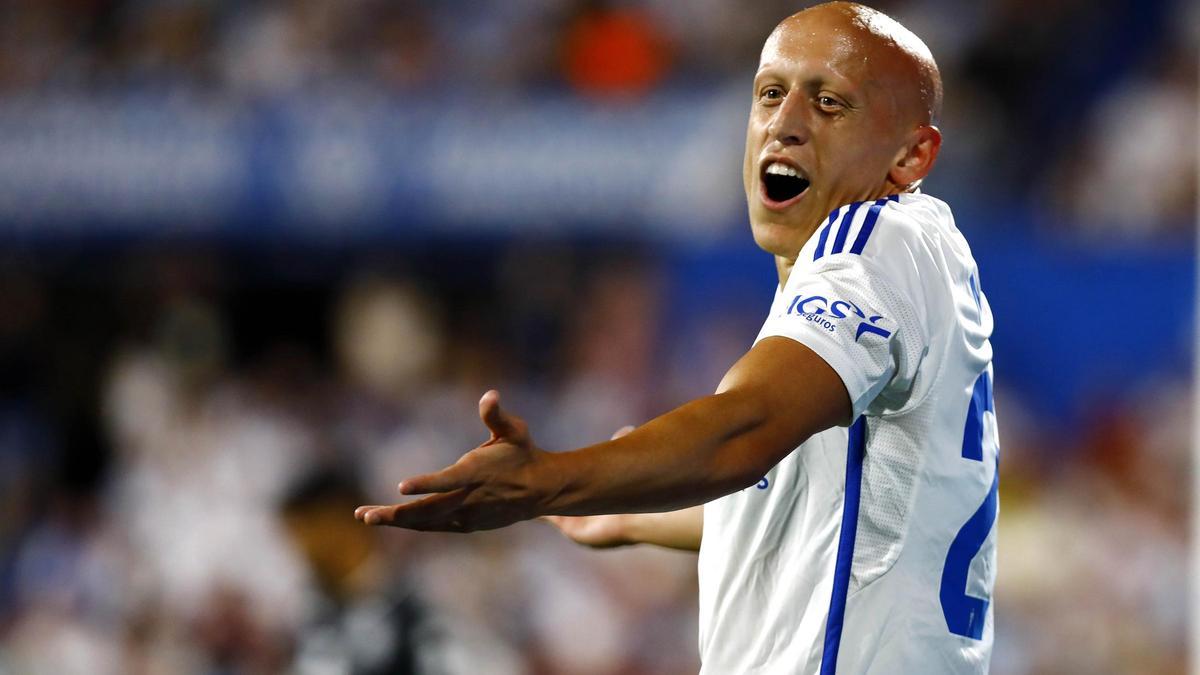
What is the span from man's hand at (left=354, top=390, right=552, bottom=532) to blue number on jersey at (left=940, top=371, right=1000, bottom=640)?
0.85 m

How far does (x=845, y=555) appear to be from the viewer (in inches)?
101

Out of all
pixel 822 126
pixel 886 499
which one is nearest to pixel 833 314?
pixel 886 499

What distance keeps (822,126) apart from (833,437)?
0.54 meters

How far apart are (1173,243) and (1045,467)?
126cm

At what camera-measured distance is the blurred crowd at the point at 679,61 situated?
8969 millimetres

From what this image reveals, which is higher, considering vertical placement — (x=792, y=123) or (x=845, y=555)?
(x=792, y=123)

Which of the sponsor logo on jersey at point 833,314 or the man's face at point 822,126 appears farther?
the man's face at point 822,126

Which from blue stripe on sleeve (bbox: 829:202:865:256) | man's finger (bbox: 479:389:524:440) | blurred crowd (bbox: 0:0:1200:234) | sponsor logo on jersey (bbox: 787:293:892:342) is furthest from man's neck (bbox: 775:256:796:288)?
blurred crowd (bbox: 0:0:1200:234)

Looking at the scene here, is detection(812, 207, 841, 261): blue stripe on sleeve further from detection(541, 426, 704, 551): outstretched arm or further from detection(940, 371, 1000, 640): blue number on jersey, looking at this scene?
detection(541, 426, 704, 551): outstretched arm

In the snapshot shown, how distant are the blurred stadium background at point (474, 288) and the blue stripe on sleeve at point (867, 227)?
13.1 feet

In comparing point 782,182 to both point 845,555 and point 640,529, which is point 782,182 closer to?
point 845,555

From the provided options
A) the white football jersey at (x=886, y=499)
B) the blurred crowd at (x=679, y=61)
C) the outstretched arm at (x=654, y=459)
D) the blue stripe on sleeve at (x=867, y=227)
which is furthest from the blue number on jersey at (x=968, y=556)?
the blurred crowd at (x=679, y=61)

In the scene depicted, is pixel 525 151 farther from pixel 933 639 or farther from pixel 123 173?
pixel 933 639

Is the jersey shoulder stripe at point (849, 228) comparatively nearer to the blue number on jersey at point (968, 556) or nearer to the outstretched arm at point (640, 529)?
the blue number on jersey at point (968, 556)
